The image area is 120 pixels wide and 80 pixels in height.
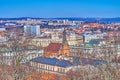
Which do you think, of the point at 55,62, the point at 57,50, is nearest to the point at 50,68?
the point at 55,62

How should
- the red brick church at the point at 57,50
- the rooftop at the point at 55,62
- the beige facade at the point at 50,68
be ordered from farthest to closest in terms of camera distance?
1. the red brick church at the point at 57,50
2. the rooftop at the point at 55,62
3. the beige facade at the point at 50,68

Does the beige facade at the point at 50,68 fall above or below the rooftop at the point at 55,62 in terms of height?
below

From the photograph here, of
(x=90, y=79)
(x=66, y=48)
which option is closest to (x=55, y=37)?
(x=66, y=48)

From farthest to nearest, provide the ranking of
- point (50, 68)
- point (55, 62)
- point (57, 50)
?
point (57, 50), point (55, 62), point (50, 68)

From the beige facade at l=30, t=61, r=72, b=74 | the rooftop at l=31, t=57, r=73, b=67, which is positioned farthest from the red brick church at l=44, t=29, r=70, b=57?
the beige facade at l=30, t=61, r=72, b=74

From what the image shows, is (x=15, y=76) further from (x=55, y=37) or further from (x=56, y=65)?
(x=55, y=37)

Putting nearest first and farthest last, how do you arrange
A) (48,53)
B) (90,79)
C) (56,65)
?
(90,79), (56,65), (48,53)

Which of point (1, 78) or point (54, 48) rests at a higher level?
point (1, 78)

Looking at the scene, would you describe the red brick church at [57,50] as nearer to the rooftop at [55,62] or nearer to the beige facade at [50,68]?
the rooftop at [55,62]

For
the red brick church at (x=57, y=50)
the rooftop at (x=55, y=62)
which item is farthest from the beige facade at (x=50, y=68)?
the red brick church at (x=57, y=50)

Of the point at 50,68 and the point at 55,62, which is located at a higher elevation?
the point at 55,62

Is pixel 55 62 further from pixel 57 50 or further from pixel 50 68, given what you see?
pixel 57 50
